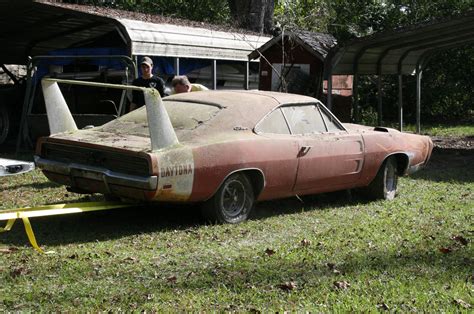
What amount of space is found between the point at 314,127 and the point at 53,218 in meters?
3.06

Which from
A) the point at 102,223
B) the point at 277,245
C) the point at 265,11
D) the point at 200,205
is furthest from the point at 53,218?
the point at 265,11

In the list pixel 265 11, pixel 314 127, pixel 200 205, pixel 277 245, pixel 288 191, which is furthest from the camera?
pixel 265 11

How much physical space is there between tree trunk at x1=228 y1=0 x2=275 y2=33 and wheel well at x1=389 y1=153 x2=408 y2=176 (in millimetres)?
13685

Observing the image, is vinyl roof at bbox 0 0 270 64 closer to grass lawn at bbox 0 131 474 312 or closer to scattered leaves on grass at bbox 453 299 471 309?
grass lawn at bbox 0 131 474 312

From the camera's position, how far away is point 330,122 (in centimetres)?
854

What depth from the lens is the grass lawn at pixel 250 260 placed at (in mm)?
4914

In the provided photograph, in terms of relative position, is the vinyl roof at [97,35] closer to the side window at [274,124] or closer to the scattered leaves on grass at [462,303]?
the side window at [274,124]

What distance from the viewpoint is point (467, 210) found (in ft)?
27.8

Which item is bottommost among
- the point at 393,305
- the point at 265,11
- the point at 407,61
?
the point at 393,305

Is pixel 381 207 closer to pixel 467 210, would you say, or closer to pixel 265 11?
pixel 467 210

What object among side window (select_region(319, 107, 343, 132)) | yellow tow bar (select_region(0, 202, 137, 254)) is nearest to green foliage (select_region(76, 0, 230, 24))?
side window (select_region(319, 107, 343, 132))

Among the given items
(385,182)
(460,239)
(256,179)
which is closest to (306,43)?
(385,182)

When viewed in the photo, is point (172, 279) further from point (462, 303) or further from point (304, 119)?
point (304, 119)

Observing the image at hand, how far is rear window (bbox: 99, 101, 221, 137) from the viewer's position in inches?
288
